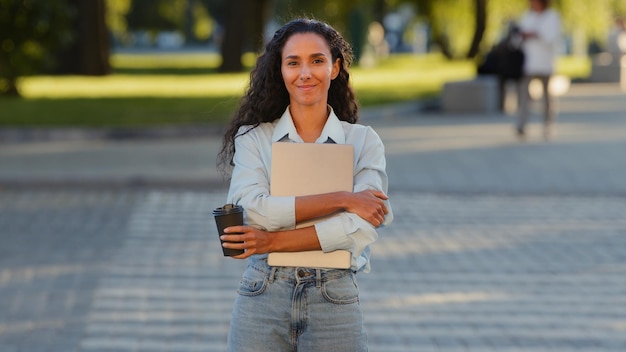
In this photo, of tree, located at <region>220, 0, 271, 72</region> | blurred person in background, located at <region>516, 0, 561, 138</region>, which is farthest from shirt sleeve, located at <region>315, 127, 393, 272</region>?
tree, located at <region>220, 0, 271, 72</region>

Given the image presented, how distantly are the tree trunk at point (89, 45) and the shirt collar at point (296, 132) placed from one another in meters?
28.4

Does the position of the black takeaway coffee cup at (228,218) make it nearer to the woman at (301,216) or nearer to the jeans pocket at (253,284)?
the woman at (301,216)

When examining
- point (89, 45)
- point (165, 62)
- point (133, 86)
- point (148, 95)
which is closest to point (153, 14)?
point (165, 62)

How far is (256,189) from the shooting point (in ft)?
12.1

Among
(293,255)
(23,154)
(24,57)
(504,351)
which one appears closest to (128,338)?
(504,351)

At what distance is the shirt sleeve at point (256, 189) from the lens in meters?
3.64

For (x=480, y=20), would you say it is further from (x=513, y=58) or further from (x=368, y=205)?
(x=368, y=205)

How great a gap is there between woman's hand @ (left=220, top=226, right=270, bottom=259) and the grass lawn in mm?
9379

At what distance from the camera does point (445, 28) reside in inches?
1796

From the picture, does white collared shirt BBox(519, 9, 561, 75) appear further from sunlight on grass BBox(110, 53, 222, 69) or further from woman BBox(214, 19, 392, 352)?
sunlight on grass BBox(110, 53, 222, 69)

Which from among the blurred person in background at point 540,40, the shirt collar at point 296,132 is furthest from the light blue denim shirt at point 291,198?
the blurred person in background at point 540,40

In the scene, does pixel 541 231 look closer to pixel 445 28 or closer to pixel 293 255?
pixel 293 255

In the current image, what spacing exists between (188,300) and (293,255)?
13.2ft

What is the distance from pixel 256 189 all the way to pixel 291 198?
0.10 metres
